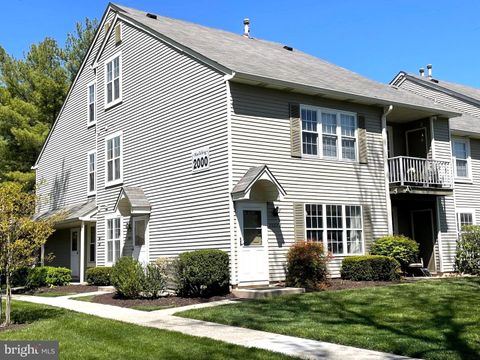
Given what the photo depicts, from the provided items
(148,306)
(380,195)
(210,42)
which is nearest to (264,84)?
(210,42)

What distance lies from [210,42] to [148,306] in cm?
991

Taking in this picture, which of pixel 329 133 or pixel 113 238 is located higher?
pixel 329 133

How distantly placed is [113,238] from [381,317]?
1257 centimetres

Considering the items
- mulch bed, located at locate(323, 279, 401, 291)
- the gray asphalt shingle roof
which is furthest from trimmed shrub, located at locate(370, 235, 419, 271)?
the gray asphalt shingle roof

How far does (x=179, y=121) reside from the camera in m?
17.3

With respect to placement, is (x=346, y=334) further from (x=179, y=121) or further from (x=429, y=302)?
(x=179, y=121)

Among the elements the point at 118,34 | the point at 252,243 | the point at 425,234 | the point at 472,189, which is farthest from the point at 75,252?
the point at 472,189

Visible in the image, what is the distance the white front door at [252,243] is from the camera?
14859mm

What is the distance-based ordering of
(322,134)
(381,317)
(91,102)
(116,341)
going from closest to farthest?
1. (116,341)
2. (381,317)
3. (322,134)
4. (91,102)

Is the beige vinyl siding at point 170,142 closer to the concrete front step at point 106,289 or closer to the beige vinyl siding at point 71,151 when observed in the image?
the concrete front step at point 106,289

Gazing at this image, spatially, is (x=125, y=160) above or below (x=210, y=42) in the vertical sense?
below

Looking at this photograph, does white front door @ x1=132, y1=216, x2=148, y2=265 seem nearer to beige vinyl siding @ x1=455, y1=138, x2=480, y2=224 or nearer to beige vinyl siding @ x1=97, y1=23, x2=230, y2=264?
beige vinyl siding @ x1=97, y1=23, x2=230, y2=264

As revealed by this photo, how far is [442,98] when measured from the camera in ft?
93.8

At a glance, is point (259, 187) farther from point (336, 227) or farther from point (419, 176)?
point (419, 176)
